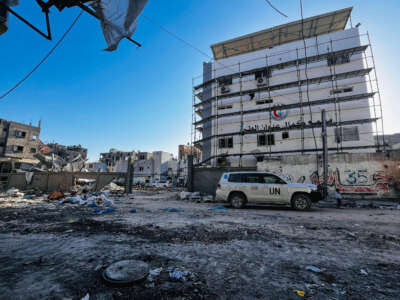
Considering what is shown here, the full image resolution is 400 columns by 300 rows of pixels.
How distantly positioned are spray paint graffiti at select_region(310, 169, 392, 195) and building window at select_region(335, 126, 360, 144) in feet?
23.9

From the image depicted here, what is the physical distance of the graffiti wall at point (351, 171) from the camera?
11664 millimetres

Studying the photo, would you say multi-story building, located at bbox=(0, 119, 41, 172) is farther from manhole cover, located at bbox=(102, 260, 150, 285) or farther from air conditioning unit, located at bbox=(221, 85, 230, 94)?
manhole cover, located at bbox=(102, 260, 150, 285)

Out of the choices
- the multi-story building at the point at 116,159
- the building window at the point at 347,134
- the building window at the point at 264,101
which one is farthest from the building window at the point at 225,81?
the multi-story building at the point at 116,159

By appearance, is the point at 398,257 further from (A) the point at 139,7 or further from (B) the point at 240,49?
(B) the point at 240,49

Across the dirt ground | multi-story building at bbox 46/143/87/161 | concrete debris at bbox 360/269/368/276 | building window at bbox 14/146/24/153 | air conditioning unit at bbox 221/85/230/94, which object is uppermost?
air conditioning unit at bbox 221/85/230/94

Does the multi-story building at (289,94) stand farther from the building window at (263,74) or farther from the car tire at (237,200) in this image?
the car tire at (237,200)

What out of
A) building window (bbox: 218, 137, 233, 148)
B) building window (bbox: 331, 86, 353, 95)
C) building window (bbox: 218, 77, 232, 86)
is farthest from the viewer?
building window (bbox: 218, 77, 232, 86)

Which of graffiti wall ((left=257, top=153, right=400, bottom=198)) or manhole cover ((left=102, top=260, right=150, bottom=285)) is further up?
graffiti wall ((left=257, top=153, right=400, bottom=198))

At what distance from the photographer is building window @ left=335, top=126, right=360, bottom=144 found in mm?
17938

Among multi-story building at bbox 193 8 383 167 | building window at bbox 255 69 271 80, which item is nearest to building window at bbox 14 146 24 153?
multi-story building at bbox 193 8 383 167

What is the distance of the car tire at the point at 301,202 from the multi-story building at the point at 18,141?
145ft

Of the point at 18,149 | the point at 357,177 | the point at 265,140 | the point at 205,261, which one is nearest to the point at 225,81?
the point at 265,140

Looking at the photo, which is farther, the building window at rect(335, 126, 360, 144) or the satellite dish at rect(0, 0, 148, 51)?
the building window at rect(335, 126, 360, 144)

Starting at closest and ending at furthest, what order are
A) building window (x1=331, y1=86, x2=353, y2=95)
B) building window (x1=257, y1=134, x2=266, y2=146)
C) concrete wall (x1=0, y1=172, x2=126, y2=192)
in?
concrete wall (x1=0, y1=172, x2=126, y2=192)
building window (x1=331, y1=86, x2=353, y2=95)
building window (x1=257, y1=134, x2=266, y2=146)
